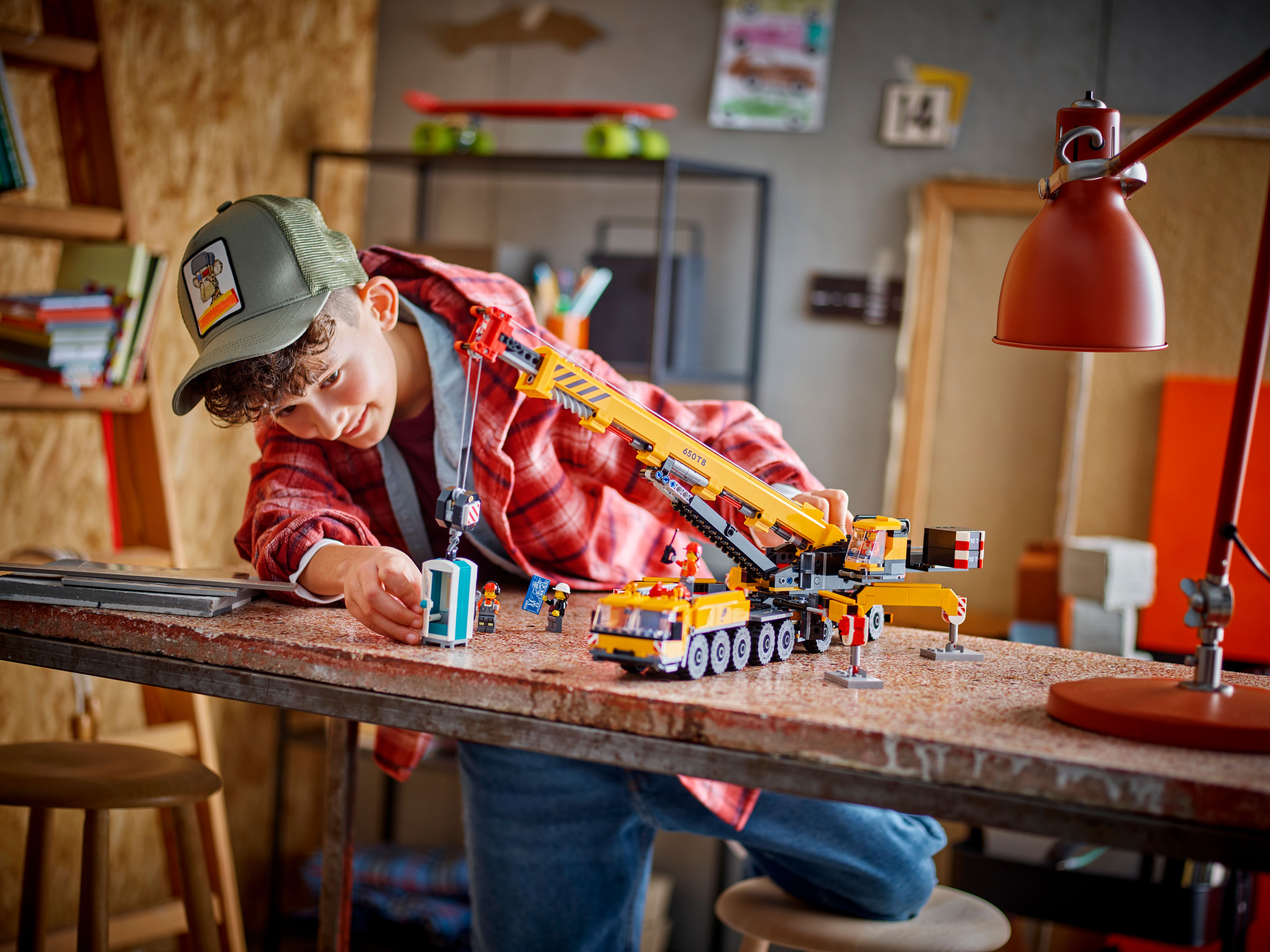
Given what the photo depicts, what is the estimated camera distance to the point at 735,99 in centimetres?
267

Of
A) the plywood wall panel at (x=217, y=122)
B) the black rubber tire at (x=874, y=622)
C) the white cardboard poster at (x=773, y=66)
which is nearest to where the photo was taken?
the black rubber tire at (x=874, y=622)

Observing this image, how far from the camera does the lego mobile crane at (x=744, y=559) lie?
0.95 meters

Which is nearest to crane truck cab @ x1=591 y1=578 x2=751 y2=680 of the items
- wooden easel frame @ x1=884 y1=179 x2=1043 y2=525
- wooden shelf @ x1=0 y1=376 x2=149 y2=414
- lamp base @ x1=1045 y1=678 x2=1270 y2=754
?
lamp base @ x1=1045 y1=678 x2=1270 y2=754

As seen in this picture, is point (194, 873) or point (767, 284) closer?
point (194, 873)

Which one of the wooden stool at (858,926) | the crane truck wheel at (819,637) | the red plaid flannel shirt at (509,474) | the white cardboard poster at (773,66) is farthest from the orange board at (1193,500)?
the crane truck wheel at (819,637)

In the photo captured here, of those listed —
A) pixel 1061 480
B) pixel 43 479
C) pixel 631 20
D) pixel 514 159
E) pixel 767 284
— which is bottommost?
pixel 43 479

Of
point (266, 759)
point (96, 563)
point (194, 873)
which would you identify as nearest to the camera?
point (96, 563)

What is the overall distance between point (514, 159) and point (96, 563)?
154 centimetres

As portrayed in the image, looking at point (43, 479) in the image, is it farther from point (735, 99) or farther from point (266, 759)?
point (735, 99)

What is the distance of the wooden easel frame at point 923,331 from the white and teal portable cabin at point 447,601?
67.6 inches

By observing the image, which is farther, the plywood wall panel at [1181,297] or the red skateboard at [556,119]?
the red skateboard at [556,119]

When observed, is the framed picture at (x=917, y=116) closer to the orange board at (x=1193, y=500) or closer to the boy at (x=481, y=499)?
the orange board at (x=1193, y=500)

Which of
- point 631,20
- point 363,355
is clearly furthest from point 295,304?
point 631,20

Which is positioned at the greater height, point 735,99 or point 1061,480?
point 735,99
